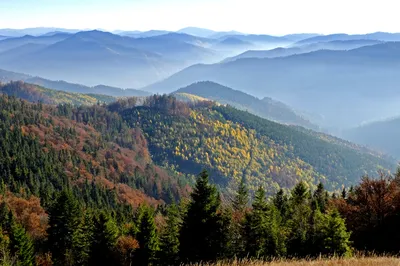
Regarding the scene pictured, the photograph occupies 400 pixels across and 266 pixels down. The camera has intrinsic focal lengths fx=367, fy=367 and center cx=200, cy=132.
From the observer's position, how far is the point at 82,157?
584 ft

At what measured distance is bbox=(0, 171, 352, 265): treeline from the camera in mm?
32938

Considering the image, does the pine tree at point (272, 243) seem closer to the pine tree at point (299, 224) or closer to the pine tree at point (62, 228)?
the pine tree at point (299, 224)

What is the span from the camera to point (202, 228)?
108ft

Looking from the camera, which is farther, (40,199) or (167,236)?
(40,199)

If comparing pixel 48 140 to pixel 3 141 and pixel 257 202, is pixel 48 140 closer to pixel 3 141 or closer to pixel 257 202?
pixel 3 141

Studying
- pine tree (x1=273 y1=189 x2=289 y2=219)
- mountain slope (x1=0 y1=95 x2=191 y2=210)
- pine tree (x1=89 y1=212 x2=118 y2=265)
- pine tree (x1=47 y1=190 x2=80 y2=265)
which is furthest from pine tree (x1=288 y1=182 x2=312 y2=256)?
mountain slope (x1=0 y1=95 x2=191 y2=210)

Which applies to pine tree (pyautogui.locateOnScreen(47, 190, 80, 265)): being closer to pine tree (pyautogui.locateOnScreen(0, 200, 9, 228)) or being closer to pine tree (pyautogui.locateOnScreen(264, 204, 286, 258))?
pine tree (pyautogui.locateOnScreen(0, 200, 9, 228))

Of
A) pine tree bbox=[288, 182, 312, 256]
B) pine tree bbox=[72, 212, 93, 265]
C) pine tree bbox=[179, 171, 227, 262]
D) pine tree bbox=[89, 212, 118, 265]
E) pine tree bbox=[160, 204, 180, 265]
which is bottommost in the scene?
pine tree bbox=[72, 212, 93, 265]

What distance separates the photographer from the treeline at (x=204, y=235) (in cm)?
3294

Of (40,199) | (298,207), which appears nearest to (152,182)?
(40,199)

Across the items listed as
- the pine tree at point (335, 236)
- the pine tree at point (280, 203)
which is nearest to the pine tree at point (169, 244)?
the pine tree at point (335, 236)

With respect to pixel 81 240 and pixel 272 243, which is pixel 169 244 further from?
pixel 81 240

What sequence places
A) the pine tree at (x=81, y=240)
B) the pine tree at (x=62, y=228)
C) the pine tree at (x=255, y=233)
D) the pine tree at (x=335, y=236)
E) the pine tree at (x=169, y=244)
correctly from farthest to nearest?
1. the pine tree at (x=62, y=228)
2. the pine tree at (x=81, y=240)
3. the pine tree at (x=169, y=244)
4. the pine tree at (x=255, y=233)
5. the pine tree at (x=335, y=236)

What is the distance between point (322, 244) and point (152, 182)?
155 meters
